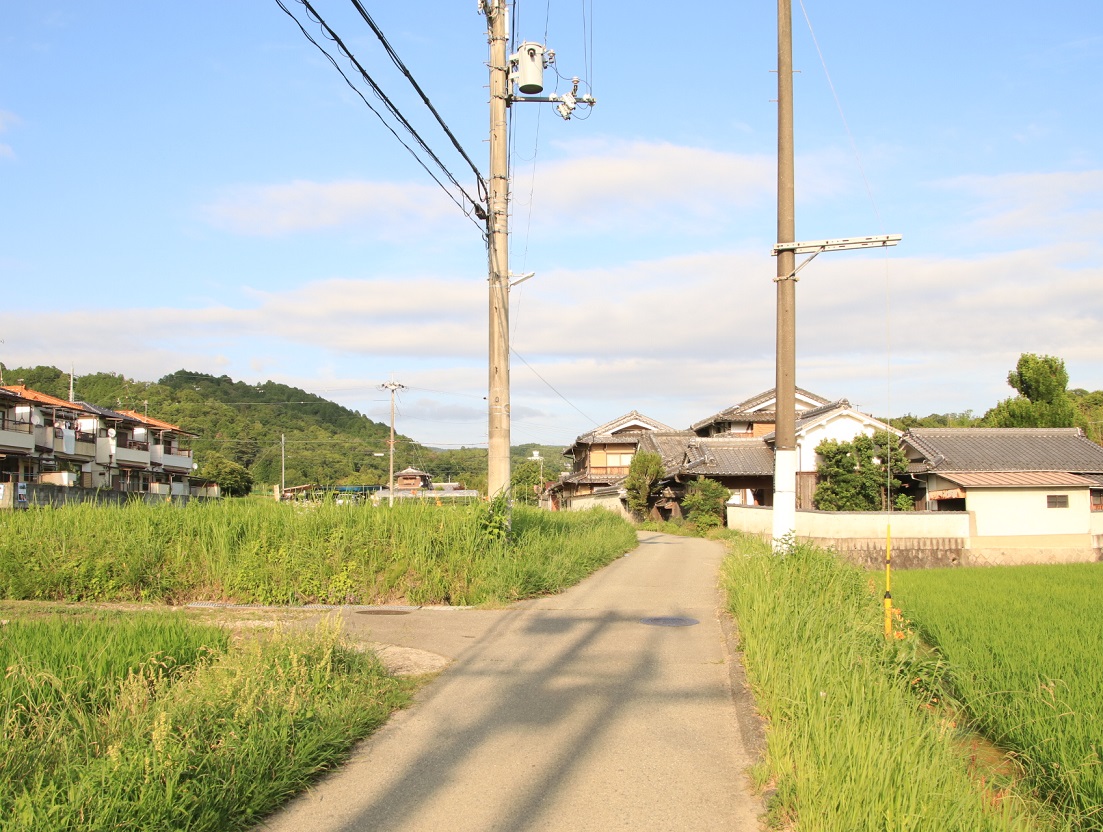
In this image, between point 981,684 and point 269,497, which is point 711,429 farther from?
point 981,684

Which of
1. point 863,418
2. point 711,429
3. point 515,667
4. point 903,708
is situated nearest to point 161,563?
point 515,667

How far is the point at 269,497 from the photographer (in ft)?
42.5

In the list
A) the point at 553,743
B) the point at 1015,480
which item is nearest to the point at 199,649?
the point at 553,743

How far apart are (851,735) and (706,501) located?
30.8 meters

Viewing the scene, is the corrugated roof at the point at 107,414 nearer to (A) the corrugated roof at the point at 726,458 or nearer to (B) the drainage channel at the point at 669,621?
(A) the corrugated roof at the point at 726,458

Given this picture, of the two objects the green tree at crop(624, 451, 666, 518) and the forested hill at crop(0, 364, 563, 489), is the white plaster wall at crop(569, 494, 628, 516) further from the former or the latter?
the forested hill at crop(0, 364, 563, 489)

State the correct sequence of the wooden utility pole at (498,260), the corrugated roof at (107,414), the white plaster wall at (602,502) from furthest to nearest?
the corrugated roof at (107,414), the white plaster wall at (602,502), the wooden utility pole at (498,260)

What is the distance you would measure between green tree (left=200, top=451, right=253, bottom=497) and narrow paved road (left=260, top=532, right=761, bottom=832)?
171ft

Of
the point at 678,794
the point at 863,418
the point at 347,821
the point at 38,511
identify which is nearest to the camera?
the point at 347,821

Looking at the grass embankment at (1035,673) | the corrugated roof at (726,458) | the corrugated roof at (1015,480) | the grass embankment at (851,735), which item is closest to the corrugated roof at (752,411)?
the corrugated roof at (726,458)

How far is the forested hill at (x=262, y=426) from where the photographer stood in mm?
59281

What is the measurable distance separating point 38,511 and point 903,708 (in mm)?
12592

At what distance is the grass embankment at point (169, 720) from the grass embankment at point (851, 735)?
2.58 meters

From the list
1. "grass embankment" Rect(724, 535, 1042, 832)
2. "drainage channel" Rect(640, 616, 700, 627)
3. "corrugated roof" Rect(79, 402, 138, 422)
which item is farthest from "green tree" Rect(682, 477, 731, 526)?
"corrugated roof" Rect(79, 402, 138, 422)
